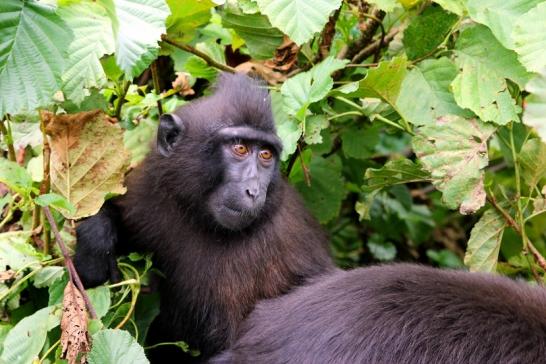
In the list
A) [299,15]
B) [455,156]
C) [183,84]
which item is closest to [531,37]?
[455,156]

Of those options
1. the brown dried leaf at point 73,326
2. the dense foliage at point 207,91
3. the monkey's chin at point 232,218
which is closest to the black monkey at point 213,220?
the monkey's chin at point 232,218

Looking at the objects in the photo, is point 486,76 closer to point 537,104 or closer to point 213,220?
point 537,104

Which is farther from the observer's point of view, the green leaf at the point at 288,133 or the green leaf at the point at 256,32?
the green leaf at the point at 256,32

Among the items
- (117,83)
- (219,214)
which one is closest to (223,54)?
Result: (117,83)

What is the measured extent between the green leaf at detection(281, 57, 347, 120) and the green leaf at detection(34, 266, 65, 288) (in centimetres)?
112

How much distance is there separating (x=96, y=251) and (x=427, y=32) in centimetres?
170

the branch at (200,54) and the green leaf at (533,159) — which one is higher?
the green leaf at (533,159)

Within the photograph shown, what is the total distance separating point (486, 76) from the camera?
12.1 ft

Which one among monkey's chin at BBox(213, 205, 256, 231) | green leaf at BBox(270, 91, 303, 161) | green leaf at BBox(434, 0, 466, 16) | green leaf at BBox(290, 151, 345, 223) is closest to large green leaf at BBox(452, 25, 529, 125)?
green leaf at BBox(434, 0, 466, 16)

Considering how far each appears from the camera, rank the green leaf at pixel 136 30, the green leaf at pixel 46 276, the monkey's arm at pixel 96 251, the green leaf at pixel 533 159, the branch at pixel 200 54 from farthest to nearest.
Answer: the branch at pixel 200 54 → the green leaf at pixel 533 159 → the monkey's arm at pixel 96 251 → the green leaf at pixel 46 276 → the green leaf at pixel 136 30

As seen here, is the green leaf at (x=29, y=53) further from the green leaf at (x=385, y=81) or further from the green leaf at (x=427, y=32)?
the green leaf at (x=427, y=32)

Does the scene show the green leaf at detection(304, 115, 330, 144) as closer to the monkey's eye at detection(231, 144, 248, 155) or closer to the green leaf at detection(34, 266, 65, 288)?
the monkey's eye at detection(231, 144, 248, 155)

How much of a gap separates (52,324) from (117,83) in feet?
4.02

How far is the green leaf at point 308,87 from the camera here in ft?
11.7
